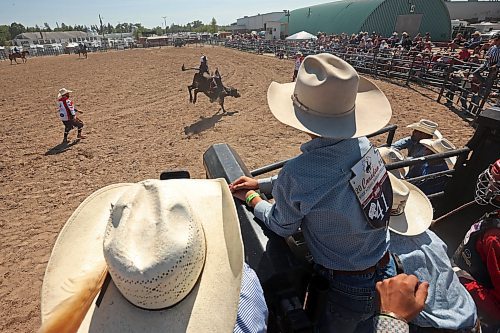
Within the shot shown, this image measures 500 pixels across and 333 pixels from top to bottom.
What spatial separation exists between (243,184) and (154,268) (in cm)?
99

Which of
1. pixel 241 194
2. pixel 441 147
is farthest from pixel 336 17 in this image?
pixel 241 194

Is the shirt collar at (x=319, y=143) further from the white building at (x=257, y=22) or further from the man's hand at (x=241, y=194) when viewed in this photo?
the white building at (x=257, y=22)

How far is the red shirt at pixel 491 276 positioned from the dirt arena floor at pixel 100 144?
12.6ft

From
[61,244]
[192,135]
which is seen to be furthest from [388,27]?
[61,244]

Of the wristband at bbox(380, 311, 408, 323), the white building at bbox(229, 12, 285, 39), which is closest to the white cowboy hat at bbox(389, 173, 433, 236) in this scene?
the wristband at bbox(380, 311, 408, 323)

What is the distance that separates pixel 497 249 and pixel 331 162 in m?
1.20

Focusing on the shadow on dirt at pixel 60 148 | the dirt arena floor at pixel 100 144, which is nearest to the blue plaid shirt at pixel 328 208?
the dirt arena floor at pixel 100 144

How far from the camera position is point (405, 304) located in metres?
1.26

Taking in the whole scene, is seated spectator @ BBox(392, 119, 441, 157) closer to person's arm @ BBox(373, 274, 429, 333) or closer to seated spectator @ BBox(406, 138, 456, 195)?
seated spectator @ BBox(406, 138, 456, 195)

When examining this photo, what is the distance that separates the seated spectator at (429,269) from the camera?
147cm

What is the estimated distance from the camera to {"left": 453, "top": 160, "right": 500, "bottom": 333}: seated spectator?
1.74 metres

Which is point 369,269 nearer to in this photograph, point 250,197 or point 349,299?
point 349,299

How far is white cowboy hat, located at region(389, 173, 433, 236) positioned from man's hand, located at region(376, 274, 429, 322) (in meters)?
0.49

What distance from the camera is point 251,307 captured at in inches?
47.4
